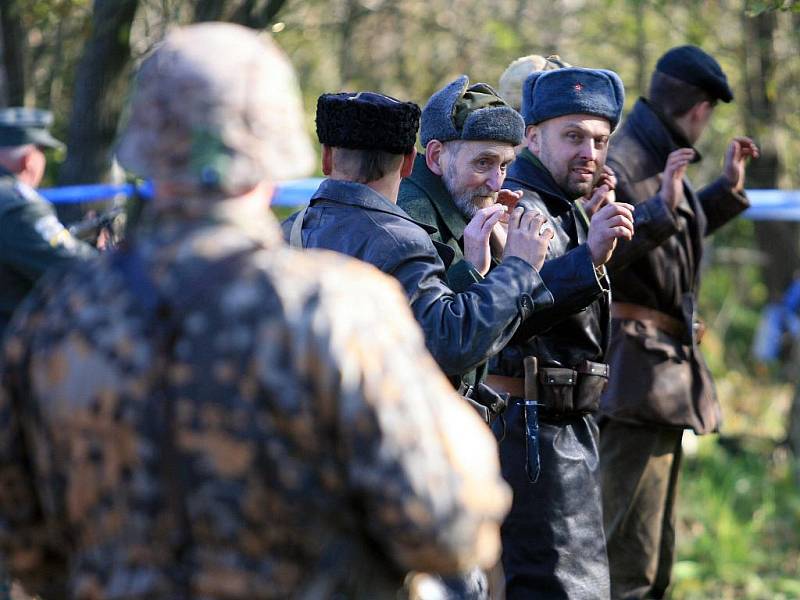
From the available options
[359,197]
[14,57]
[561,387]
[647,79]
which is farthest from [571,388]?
[647,79]

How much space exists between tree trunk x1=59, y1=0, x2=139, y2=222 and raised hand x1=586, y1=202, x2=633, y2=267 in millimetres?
3366

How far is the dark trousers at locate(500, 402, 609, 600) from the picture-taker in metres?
4.30

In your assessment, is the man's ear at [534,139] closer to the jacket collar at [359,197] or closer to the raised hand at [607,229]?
the raised hand at [607,229]

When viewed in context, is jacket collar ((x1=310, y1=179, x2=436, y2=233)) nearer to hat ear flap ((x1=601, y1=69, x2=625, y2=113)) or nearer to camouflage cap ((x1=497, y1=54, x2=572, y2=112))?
hat ear flap ((x1=601, y1=69, x2=625, y2=113))

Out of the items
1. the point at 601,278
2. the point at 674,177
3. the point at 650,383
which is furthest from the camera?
the point at 650,383

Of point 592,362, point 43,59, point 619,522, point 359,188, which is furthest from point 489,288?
point 43,59

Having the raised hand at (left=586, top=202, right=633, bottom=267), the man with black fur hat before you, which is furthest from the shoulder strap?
the raised hand at (left=586, top=202, right=633, bottom=267)

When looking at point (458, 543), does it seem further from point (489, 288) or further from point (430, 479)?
point (489, 288)

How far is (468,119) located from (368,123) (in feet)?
2.48

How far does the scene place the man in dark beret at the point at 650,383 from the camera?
17.7ft

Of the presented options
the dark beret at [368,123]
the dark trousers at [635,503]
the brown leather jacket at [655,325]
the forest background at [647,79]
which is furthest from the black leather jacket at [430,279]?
the dark trousers at [635,503]

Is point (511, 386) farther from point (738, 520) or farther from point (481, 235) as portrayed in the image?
point (738, 520)

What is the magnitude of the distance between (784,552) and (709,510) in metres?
0.49

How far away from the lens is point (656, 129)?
5629 millimetres
